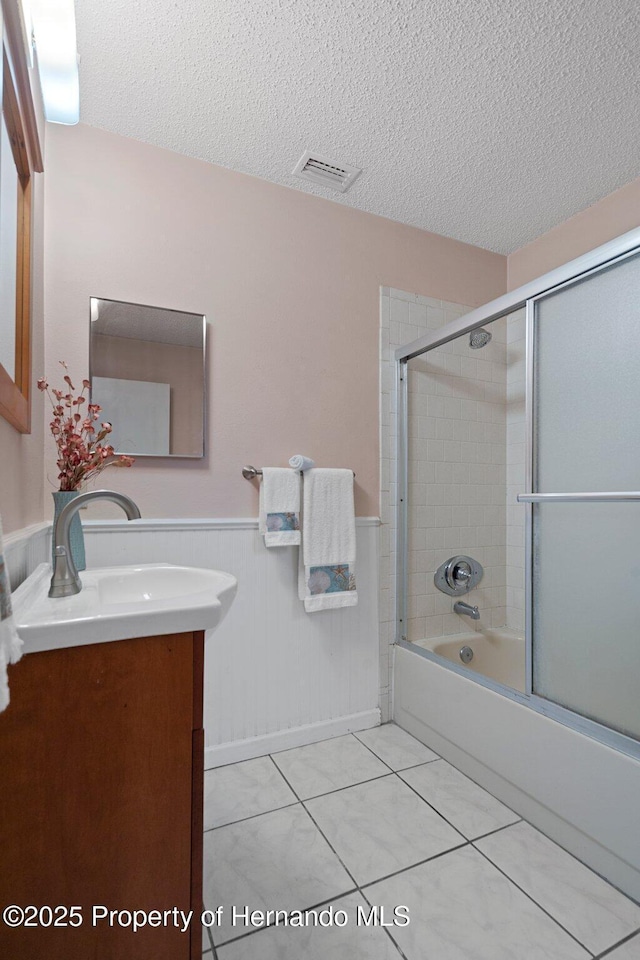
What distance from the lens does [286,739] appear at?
1934 millimetres

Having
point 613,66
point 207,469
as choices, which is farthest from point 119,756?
point 613,66

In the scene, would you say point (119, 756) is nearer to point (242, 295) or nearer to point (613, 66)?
point (242, 295)

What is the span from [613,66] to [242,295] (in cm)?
138

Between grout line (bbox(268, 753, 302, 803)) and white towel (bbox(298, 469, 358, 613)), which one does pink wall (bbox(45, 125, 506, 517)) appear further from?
grout line (bbox(268, 753, 302, 803))

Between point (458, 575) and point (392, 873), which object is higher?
point (458, 575)

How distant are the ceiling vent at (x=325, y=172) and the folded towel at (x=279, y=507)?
119 centimetres

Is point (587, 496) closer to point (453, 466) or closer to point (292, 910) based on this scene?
point (453, 466)

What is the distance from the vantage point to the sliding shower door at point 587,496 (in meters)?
1.35

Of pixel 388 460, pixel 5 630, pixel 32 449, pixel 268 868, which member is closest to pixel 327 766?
pixel 268 868

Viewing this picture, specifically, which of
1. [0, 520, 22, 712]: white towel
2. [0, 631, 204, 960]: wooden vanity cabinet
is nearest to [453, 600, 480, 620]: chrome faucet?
[0, 631, 204, 960]: wooden vanity cabinet

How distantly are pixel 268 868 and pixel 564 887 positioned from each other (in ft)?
2.55

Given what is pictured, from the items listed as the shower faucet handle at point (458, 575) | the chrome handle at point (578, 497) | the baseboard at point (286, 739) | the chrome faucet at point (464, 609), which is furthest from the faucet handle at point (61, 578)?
the chrome faucet at point (464, 609)

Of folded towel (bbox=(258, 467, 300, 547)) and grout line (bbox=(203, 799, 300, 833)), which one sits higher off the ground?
folded towel (bbox=(258, 467, 300, 547))

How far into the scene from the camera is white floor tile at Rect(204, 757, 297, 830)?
1.55 metres
